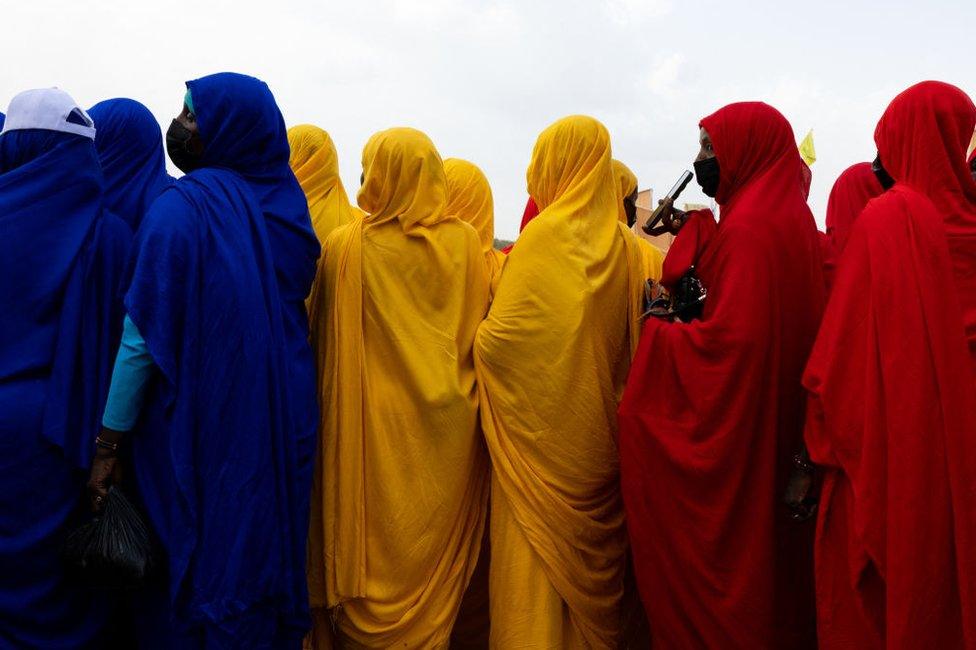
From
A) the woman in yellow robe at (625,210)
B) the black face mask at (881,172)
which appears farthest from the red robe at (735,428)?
the woman in yellow robe at (625,210)

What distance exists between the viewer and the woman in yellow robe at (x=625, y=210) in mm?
4383

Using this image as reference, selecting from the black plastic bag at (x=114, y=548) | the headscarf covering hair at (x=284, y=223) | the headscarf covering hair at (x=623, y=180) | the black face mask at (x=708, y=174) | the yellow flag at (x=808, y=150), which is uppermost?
the yellow flag at (x=808, y=150)

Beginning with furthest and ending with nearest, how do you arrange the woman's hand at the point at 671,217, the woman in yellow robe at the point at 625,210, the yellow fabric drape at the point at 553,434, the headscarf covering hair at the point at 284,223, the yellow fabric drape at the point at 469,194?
the yellow fabric drape at the point at 469,194
the woman in yellow robe at the point at 625,210
the woman's hand at the point at 671,217
the yellow fabric drape at the point at 553,434
the headscarf covering hair at the point at 284,223

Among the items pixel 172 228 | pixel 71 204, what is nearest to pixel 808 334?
pixel 172 228

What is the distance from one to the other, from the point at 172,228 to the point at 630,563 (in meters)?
2.40

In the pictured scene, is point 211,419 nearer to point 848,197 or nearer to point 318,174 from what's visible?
point 318,174

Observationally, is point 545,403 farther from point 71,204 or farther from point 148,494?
point 71,204

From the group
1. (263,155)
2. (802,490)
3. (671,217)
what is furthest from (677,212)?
(263,155)

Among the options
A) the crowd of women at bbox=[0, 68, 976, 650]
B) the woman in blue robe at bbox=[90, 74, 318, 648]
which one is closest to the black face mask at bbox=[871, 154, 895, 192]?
the crowd of women at bbox=[0, 68, 976, 650]

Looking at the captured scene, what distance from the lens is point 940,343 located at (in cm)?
294

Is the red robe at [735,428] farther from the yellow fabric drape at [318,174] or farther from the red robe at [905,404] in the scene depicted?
the yellow fabric drape at [318,174]

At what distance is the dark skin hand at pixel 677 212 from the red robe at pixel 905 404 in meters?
0.71

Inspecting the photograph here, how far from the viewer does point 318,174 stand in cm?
544

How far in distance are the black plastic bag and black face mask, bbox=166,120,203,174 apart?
1.18m
